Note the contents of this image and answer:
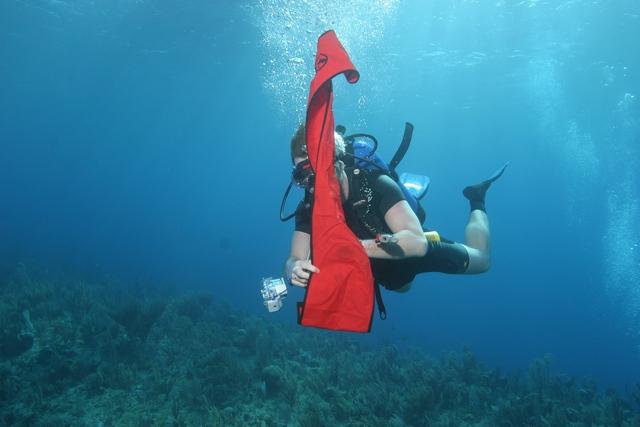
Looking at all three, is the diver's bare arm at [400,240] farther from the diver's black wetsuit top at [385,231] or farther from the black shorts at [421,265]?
the black shorts at [421,265]

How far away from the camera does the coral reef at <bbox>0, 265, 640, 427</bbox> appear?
7.28 meters

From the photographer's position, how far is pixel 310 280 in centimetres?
264

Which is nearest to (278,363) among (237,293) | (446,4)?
(446,4)

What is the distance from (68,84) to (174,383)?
41845 millimetres

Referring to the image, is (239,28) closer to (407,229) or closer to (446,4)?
(446,4)

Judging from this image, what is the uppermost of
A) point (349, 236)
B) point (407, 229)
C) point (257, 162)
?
point (257, 162)

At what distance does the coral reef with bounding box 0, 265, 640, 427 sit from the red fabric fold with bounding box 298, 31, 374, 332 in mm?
5048

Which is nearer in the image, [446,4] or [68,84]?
[446,4]

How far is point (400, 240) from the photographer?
3.21m

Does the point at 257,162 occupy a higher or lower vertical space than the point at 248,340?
higher


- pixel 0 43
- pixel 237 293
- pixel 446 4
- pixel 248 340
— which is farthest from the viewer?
pixel 237 293

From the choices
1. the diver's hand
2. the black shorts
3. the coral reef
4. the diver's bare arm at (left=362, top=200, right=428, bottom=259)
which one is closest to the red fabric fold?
the diver's hand

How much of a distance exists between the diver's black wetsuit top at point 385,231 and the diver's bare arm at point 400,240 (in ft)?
0.33

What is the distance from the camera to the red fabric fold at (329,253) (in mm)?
2623
